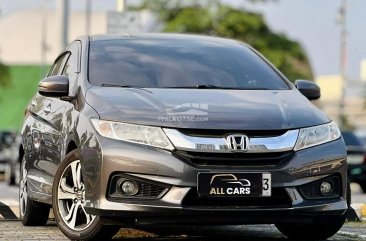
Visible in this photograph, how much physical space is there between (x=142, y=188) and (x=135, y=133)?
1.19 ft

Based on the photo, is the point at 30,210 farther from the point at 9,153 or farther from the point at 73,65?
the point at 9,153


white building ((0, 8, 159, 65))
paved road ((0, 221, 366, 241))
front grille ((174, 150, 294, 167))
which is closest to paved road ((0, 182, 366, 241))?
paved road ((0, 221, 366, 241))

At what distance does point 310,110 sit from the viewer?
26.3ft

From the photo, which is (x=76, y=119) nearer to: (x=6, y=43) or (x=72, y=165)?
(x=72, y=165)

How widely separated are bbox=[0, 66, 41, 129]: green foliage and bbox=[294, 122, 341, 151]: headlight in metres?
59.7

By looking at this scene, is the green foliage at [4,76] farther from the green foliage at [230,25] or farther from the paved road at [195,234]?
the paved road at [195,234]

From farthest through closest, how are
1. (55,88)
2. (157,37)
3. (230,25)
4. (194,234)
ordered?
1. (230,25)
2. (157,37)
3. (194,234)
4. (55,88)

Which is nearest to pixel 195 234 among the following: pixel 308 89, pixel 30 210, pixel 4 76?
pixel 308 89

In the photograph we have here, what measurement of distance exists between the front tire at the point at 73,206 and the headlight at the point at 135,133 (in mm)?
405

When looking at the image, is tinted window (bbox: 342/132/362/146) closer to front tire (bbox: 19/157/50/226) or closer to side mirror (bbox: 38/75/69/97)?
front tire (bbox: 19/157/50/226)

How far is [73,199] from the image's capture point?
809 cm

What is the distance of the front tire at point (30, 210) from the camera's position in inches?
374

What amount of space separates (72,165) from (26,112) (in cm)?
228

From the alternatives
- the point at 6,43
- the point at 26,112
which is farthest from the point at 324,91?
the point at 26,112
